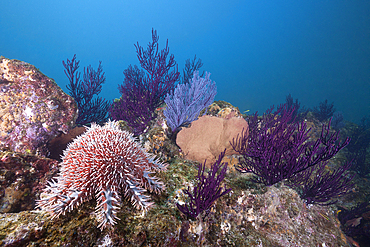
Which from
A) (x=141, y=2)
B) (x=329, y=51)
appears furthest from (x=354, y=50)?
(x=141, y=2)

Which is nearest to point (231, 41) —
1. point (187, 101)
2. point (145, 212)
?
point (187, 101)

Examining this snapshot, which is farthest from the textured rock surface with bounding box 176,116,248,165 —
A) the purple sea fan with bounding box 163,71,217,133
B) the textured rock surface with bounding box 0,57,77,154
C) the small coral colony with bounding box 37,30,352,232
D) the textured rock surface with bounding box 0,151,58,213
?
the textured rock surface with bounding box 0,57,77,154

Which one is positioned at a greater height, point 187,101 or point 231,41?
point 231,41

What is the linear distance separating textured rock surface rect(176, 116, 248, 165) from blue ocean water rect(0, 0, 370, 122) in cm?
5909

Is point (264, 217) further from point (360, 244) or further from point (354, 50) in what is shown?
point (354, 50)

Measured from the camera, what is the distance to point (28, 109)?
3.86 m

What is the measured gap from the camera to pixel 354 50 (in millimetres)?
77938

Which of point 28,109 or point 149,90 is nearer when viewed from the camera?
point 28,109

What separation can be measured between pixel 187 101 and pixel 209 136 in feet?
4.83

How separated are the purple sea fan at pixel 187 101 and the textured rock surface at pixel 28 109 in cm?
294

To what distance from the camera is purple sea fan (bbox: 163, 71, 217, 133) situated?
4.68 meters

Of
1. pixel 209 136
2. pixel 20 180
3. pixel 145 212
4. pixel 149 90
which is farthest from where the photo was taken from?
pixel 149 90

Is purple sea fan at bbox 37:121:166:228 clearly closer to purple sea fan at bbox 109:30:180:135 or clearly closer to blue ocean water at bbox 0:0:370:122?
purple sea fan at bbox 109:30:180:135

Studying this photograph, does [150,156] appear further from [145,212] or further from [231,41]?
[231,41]
